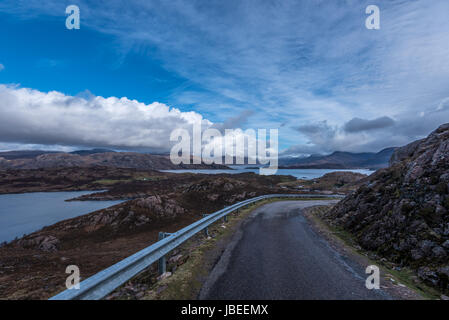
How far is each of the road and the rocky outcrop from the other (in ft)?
6.28

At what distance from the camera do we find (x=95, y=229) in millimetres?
22906

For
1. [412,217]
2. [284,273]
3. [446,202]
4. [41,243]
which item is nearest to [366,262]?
[412,217]

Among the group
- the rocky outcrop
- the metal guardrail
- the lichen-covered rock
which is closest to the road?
the metal guardrail

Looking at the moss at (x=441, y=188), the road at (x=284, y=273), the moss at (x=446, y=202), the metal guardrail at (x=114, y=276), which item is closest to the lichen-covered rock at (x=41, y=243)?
the metal guardrail at (x=114, y=276)

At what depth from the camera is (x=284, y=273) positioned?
18.7ft

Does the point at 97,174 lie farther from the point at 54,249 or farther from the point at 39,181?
the point at 54,249

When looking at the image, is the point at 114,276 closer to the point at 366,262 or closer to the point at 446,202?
the point at 366,262

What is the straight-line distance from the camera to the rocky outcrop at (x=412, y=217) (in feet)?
20.4

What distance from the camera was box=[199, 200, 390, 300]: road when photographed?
4.62 meters

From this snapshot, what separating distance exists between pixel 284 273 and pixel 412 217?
6.29 m

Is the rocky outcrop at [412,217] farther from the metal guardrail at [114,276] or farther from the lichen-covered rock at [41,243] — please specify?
the lichen-covered rock at [41,243]

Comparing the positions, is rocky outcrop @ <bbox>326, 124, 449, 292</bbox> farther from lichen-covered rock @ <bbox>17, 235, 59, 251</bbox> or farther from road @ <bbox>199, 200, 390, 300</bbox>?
lichen-covered rock @ <bbox>17, 235, 59, 251</bbox>
